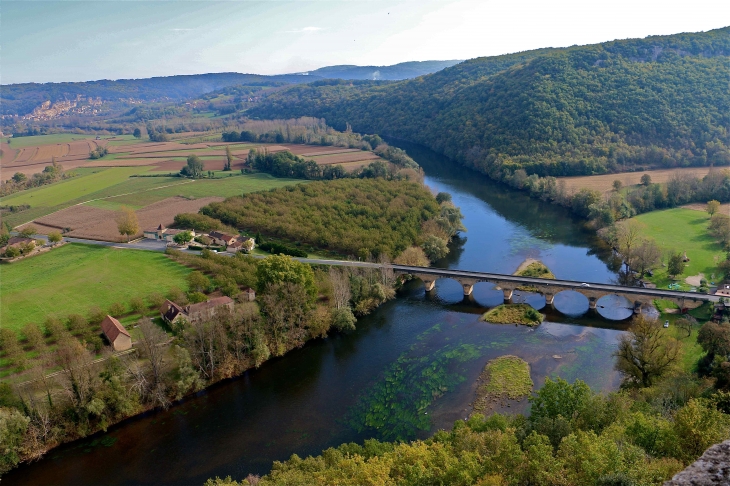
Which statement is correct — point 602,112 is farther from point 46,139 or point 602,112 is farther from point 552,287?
point 46,139

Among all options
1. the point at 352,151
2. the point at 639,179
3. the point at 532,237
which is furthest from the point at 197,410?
the point at 352,151

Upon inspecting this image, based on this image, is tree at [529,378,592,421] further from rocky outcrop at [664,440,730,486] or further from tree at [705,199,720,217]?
tree at [705,199,720,217]

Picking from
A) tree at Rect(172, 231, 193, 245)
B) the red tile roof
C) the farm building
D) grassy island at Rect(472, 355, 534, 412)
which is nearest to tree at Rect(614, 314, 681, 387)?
grassy island at Rect(472, 355, 534, 412)

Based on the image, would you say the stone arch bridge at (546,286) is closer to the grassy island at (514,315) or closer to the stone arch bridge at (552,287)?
the stone arch bridge at (552,287)

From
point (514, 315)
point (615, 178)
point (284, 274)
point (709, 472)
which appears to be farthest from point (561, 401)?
point (615, 178)

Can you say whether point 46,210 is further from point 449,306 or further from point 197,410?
point 449,306
